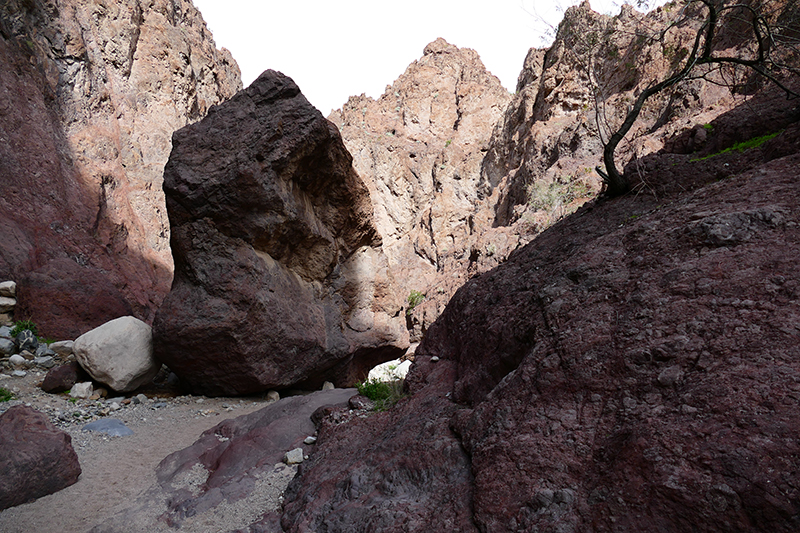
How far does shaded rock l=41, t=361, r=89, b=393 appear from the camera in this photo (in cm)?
599

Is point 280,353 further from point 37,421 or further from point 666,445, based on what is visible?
point 666,445

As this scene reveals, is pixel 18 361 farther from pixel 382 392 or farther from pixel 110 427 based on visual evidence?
pixel 382 392

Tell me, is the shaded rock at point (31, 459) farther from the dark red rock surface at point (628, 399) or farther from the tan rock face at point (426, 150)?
the tan rock face at point (426, 150)

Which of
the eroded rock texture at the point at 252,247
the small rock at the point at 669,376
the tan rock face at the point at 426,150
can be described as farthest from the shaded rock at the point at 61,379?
the tan rock face at the point at 426,150

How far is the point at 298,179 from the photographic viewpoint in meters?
7.82

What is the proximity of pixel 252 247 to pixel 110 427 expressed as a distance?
10.5ft

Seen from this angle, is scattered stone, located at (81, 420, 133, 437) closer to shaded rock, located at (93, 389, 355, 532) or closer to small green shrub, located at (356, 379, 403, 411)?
shaded rock, located at (93, 389, 355, 532)

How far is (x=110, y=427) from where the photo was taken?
16.5ft

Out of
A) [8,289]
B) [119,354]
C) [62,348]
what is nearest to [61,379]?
[119,354]

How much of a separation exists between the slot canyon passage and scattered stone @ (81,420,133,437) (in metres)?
0.05

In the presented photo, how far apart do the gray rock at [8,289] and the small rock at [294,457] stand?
24.3ft

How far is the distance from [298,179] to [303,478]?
5817 millimetres

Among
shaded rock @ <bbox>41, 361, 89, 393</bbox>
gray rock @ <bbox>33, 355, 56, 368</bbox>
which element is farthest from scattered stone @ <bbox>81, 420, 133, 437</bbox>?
gray rock @ <bbox>33, 355, 56, 368</bbox>

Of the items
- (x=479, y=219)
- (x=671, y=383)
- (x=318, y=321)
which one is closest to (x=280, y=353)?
(x=318, y=321)
